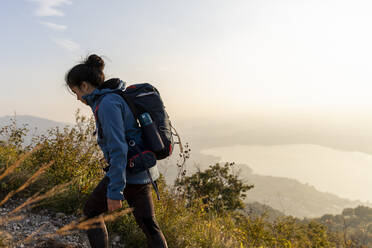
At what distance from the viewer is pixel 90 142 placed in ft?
13.9

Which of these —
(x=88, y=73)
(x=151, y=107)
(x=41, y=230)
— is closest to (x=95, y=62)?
(x=88, y=73)

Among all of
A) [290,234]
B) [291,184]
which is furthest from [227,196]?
[291,184]

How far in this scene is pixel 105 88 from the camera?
1.86 m

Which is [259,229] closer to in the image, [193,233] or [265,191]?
[193,233]

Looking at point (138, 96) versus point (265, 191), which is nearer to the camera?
point (138, 96)

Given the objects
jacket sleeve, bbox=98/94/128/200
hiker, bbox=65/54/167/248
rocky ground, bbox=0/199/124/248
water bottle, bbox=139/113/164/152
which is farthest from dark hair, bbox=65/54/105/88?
rocky ground, bbox=0/199/124/248

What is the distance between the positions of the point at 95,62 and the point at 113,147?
29.9 inches

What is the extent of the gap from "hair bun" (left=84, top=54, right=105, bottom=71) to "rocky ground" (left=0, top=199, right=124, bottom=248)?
1703mm

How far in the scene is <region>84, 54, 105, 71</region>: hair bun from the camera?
6.48 ft

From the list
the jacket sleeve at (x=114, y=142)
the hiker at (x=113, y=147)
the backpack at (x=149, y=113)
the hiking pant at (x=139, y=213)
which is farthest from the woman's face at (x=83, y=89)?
the hiking pant at (x=139, y=213)

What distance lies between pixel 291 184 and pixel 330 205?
109ft

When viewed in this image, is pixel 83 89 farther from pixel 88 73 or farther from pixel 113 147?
pixel 113 147

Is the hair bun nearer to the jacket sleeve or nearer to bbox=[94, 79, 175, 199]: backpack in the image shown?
bbox=[94, 79, 175, 199]: backpack

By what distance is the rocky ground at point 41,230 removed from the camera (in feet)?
8.72
